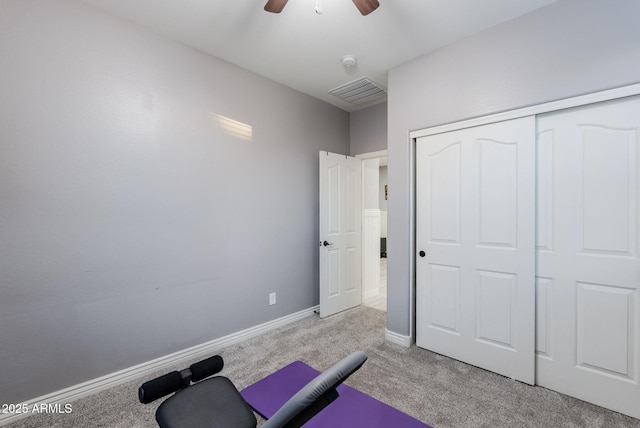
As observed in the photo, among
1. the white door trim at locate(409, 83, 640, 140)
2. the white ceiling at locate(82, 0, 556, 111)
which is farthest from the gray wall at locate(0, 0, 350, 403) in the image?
the white door trim at locate(409, 83, 640, 140)

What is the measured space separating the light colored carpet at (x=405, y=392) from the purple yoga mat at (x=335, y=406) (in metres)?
0.71

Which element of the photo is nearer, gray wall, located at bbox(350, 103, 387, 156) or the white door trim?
the white door trim

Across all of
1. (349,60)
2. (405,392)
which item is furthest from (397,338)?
(349,60)

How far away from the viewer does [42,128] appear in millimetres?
1872

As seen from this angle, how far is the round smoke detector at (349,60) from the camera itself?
8.71ft

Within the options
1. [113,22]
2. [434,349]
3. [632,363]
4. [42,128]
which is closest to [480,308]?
[434,349]

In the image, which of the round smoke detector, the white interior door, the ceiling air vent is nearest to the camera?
the round smoke detector

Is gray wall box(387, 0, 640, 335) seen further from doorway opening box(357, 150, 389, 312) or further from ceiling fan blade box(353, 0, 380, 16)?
doorway opening box(357, 150, 389, 312)

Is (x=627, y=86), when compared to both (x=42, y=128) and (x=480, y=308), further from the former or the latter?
Answer: (x=42, y=128)

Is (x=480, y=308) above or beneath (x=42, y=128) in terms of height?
beneath

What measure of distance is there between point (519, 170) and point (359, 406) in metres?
1.98

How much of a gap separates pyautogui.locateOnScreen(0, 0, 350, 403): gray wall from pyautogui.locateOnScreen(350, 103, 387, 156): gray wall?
131 centimetres

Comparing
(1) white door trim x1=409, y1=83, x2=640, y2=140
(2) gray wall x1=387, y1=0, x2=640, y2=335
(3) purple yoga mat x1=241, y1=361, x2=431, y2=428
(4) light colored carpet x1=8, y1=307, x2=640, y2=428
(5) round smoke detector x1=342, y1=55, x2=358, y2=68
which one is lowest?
(4) light colored carpet x1=8, y1=307, x2=640, y2=428

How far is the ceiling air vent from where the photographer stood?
319cm
